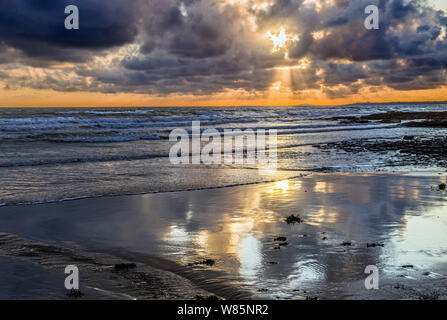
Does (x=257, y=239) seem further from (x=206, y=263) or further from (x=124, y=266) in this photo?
(x=124, y=266)

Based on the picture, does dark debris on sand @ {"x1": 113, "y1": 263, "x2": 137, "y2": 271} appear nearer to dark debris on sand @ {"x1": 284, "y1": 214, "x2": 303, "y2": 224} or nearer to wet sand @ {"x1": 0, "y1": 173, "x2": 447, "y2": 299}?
wet sand @ {"x1": 0, "y1": 173, "x2": 447, "y2": 299}

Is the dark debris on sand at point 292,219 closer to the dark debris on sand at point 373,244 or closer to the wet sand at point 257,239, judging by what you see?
the wet sand at point 257,239

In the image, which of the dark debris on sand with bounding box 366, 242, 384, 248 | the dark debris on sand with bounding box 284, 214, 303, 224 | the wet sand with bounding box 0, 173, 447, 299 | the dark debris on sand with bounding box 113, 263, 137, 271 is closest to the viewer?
the wet sand with bounding box 0, 173, 447, 299

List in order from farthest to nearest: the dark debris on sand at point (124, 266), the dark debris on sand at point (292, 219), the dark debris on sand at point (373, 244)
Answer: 1. the dark debris on sand at point (292, 219)
2. the dark debris on sand at point (373, 244)
3. the dark debris on sand at point (124, 266)

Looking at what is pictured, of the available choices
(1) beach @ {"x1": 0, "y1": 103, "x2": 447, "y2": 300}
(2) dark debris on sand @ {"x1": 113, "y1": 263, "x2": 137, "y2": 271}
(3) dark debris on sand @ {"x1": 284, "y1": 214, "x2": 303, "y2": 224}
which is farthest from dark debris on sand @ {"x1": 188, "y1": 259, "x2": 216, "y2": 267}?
(3) dark debris on sand @ {"x1": 284, "y1": 214, "x2": 303, "y2": 224}

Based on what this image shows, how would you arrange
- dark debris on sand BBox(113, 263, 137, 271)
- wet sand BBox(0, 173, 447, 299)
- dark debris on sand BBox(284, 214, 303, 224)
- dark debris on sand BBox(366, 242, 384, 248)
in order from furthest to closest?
dark debris on sand BBox(284, 214, 303, 224)
dark debris on sand BBox(366, 242, 384, 248)
dark debris on sand BBox(113, 263, 137, 271)
wet sand BBox(0, 173, 447, 299)

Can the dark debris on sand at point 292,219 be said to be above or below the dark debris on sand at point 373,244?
above

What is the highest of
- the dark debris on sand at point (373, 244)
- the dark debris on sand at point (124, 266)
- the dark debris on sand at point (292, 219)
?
the dark debris on sand at point (292, 219)

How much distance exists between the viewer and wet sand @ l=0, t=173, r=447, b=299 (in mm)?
5906

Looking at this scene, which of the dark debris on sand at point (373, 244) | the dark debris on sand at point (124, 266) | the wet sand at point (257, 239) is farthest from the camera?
the dark debris on sand at point (373, 244)

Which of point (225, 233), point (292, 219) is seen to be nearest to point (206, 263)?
point (225, 233)

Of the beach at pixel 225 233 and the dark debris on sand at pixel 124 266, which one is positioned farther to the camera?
the dark debris on sand at pixel 124 266

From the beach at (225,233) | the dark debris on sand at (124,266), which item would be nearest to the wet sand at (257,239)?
the beach at (225,233)

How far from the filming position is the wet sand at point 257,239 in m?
5.91
